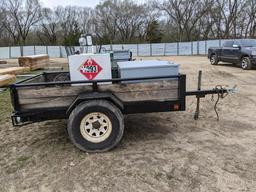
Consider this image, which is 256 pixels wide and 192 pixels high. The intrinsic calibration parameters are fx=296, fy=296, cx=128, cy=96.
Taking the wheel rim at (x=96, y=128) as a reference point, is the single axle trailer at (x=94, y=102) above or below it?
above

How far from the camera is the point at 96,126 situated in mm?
4070

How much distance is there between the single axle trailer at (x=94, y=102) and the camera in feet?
13.1

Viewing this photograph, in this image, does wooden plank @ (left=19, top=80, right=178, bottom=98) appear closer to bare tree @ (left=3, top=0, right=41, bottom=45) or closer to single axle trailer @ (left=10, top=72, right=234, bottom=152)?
single axle trailer @ (left=10, top=72, right=234, bottom=152)

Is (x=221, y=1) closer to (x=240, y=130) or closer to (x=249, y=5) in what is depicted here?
(x=249, y=5)

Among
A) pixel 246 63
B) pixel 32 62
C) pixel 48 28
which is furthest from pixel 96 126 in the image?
pixel 48 28

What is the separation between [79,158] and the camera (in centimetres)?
394

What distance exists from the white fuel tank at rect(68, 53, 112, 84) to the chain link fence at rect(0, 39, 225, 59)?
24803 mm

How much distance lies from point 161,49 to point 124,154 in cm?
3577

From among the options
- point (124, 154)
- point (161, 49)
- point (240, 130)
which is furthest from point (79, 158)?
point (161, 49)

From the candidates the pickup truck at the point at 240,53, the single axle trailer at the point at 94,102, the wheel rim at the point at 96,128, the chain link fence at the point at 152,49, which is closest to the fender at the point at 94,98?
the single axle trailer at the point at 94,102

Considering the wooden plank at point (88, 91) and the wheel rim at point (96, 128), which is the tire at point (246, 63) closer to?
the wooden plank at point (88, 91)

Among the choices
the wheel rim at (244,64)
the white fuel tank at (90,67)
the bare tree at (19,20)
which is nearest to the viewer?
the white fuel tank at (90,67)

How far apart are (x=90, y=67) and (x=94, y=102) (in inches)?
21.6

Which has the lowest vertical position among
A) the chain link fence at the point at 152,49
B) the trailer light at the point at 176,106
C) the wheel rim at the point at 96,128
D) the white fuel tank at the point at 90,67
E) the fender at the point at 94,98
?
the wheel rim at the point at 96,128
